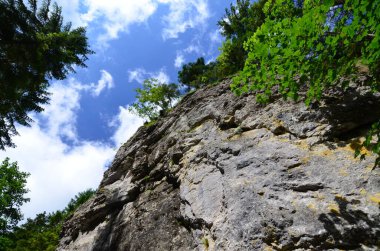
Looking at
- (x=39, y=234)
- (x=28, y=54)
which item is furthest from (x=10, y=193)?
(x=28, y=54)

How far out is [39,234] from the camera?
19672mm

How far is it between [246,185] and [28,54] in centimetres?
853

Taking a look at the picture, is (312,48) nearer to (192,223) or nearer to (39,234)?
(192,223)

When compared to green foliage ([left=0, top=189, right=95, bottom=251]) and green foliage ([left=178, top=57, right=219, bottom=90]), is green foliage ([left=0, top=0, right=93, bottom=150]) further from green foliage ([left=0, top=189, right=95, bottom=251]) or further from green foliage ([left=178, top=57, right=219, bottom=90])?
green foliage ([left=178, top=57, right=219, bottom=90])

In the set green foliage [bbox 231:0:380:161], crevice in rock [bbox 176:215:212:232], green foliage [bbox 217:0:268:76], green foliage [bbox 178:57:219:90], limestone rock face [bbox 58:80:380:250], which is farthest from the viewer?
green foliage [bbox 178:57:219:90]

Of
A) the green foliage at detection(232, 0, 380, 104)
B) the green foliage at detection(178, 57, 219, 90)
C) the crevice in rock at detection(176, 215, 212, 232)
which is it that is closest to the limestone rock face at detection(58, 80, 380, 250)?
the crevice in rock at detection(176, 215, 212, 232)

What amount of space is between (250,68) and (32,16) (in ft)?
26.8

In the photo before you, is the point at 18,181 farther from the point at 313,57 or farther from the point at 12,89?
the point at 313,57

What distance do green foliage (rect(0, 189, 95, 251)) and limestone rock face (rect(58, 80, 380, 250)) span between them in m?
5.54

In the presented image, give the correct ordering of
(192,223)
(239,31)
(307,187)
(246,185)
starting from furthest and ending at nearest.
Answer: (239,31) → (192,223) → (246,185) → (307,187)

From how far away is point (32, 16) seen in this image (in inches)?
422

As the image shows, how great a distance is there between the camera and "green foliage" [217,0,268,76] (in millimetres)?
24453

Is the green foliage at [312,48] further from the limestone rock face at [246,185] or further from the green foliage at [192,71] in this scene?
the green foliage at [192,71]

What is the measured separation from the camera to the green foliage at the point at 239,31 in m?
24.5
